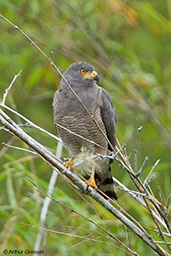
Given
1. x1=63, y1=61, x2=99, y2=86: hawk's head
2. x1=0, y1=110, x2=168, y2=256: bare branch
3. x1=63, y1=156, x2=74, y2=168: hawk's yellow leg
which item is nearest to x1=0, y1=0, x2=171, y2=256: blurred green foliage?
x1=63, y1=156, x2=74, y2=168: hawk's yellow leg

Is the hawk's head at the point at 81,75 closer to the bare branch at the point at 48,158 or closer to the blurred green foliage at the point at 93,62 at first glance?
the blurred green foliage at the point at 93,62

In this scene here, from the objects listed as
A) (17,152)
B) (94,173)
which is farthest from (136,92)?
(94,173)

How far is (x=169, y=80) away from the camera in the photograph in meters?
7.36

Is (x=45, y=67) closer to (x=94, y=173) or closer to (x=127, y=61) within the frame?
(x=127, y=61)

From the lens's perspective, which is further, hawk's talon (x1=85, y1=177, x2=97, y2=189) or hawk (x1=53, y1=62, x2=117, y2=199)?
hawk (x1=53, y1=62, x2=117, y2=199)

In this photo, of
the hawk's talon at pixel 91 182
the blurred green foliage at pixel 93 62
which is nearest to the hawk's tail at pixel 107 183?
the hawk's talon at pixel 91 182

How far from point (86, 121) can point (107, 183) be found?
2.04 feet

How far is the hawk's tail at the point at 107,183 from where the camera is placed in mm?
4523

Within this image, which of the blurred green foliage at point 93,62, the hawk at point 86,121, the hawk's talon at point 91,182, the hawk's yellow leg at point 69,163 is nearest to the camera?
the hawk's talon at point 91,182

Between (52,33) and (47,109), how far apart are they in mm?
1644

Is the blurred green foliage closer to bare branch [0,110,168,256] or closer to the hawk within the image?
the hawk

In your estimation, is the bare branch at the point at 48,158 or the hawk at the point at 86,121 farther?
the hawk at the point at 86,121

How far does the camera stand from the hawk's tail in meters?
4.52

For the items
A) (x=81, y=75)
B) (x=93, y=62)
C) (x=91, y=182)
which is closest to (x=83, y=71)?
(x=81, y=75)
